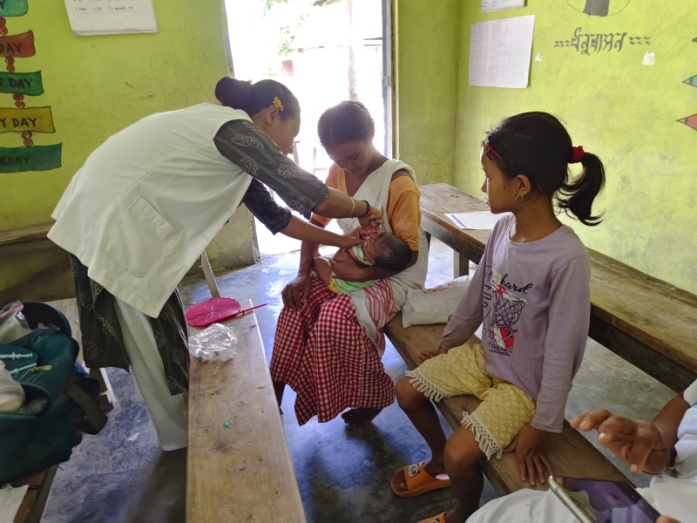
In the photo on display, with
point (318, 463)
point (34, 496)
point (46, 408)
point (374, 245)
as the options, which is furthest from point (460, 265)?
point (34, 496)

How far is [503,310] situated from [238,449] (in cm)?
100

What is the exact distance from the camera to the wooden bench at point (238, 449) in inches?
50.4

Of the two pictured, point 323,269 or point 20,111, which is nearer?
point 323,269

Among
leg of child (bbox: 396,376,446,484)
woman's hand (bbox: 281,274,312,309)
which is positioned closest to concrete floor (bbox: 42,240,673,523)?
leg of child (bbox: 396,376,446,484)

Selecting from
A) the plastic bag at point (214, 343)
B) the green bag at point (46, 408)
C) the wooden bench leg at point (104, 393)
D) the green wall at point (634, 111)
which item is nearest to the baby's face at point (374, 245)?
the plastic bag at point (214, 343)

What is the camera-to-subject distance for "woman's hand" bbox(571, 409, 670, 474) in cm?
102

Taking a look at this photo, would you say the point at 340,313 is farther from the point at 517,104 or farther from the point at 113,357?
the point at 517,104

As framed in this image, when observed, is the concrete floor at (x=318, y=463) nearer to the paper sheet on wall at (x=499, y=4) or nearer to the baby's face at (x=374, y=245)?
the baby's face at (x=374, y=245)

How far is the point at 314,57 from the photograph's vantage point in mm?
7172

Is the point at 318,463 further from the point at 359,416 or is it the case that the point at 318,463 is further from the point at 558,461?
the point at 558,461

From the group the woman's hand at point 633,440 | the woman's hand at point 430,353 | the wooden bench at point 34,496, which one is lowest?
the wooden bench at point 34,496

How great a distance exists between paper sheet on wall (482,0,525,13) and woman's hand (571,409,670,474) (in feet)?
12.2

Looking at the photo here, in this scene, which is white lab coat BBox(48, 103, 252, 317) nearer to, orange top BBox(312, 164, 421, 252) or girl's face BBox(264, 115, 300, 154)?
girl's face BBox(264, 115, 300, 154)

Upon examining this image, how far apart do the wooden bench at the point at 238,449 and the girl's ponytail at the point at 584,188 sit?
1.22m
